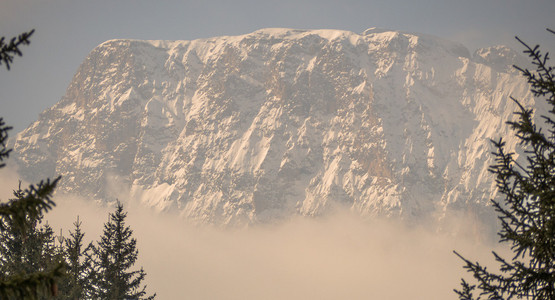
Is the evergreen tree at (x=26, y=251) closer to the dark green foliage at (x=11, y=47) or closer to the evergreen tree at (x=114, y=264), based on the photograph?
the evergreen tree at (x=114, y=264)

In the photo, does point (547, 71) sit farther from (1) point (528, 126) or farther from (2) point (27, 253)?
(2) point (27, 253)

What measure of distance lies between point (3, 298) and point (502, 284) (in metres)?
6.74

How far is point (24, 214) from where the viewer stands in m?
9.06

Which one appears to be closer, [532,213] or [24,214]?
[24,214]

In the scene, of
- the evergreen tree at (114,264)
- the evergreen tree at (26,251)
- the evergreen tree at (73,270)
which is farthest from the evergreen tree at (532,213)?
the evergreen tree at (114,264)

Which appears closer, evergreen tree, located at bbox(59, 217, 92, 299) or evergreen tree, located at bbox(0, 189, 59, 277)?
evergreen tree, located at bbox(59, 217, 92, 299)

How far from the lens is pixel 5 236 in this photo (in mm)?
29094

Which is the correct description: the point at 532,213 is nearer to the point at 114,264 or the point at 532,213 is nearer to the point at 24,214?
the point at 24,214

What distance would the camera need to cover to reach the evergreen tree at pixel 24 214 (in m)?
8.62

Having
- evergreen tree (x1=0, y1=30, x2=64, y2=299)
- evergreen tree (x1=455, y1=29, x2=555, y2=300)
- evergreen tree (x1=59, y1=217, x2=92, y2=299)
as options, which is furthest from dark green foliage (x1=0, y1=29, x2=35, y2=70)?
evergreen tree (x1=59, y1=217, x2=92, y2=299)

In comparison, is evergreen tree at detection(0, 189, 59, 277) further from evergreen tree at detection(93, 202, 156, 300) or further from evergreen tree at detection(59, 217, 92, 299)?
evergreen tree at detection(93, 202, 156, 300)

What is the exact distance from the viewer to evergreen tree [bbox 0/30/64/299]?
28.3ft

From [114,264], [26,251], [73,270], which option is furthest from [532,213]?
[114,264]

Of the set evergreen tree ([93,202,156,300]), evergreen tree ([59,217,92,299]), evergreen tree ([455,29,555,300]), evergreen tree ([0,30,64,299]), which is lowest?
evergreen tree ([0,30,64,299])
